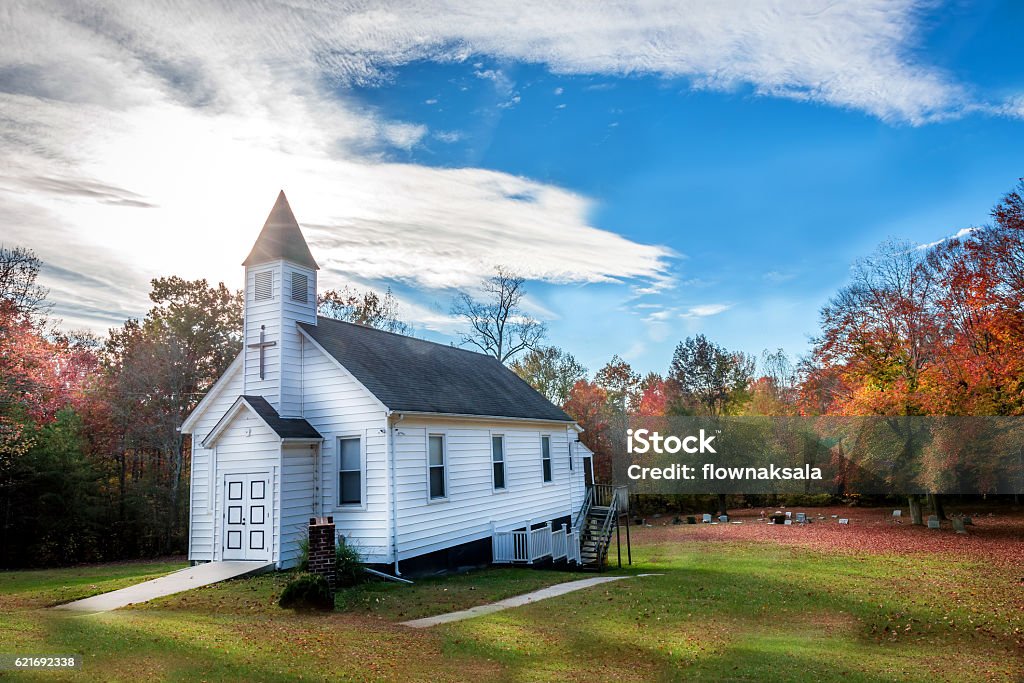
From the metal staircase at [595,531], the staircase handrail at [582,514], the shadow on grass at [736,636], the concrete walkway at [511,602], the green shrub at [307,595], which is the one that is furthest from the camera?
the staircase handrail at [582,514]

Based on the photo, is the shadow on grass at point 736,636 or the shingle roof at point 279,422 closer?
the shadow on grass at point 736,636

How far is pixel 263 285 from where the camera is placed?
17.7 meters

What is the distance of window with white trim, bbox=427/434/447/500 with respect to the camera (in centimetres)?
1772

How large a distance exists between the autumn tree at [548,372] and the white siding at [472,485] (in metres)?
18.8

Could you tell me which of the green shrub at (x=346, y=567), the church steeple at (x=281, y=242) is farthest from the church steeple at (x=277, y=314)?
the green shrub at (x=346, y=567)

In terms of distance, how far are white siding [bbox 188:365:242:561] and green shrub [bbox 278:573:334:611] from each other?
5756 mm

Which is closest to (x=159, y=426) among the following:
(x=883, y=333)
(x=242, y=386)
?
(x=242, y=386)

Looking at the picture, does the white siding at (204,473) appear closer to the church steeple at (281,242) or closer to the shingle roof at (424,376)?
the shingle roof at (424,376)

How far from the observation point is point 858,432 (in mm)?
31219

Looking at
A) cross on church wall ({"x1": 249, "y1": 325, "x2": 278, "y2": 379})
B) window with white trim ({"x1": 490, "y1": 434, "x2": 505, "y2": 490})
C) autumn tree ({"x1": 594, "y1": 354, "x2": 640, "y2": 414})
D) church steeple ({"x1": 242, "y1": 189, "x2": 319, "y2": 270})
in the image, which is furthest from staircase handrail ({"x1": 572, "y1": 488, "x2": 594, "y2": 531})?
autumn tree ({"x1": 594, "y1": 354, "x2": 640, "y2": 414})

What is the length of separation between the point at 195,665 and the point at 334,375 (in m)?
9.57

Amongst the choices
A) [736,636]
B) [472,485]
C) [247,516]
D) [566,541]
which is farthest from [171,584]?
[736,636]

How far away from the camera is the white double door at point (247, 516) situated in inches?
626

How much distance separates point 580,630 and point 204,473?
11425 mm
